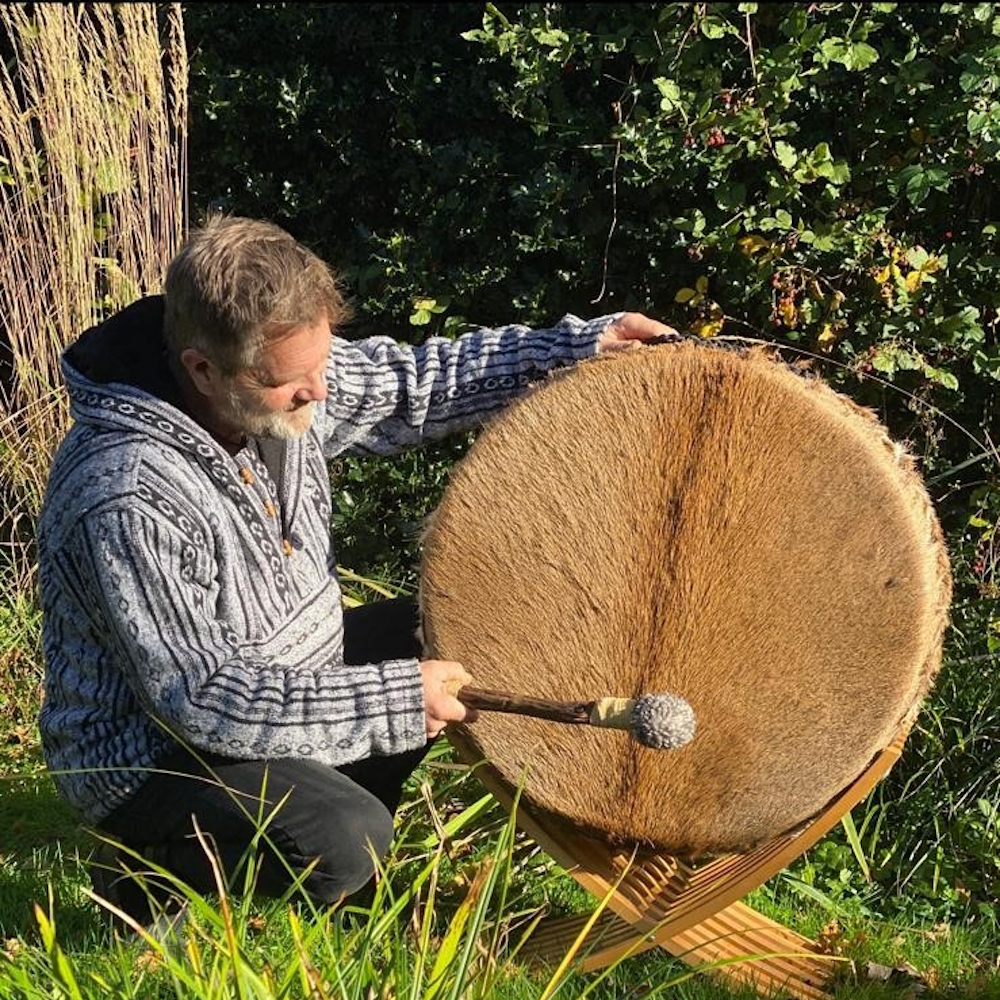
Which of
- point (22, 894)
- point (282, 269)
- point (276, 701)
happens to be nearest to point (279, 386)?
point (282, 269)

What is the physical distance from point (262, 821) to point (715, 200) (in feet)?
6.57

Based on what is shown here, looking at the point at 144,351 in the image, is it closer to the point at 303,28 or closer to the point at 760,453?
the point at 760,453

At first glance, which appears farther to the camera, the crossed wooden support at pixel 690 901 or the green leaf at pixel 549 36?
the green leaf at pixel 549 36

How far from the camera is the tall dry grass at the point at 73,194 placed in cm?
364

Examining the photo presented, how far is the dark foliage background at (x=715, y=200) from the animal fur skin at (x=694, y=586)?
771 mm

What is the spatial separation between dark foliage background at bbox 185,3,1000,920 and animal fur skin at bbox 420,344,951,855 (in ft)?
2.53

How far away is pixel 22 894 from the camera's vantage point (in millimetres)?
2980

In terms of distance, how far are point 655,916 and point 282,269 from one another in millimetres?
1293

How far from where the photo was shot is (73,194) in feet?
12.1

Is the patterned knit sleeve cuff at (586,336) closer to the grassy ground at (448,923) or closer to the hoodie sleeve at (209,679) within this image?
the hoodie sleeve at (209,679)

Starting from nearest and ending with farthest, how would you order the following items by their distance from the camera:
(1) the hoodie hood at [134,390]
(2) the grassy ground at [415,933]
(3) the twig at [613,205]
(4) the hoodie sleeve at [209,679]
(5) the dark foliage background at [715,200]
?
(2) the grassy ground at [415,933]
(4) the hoodie sleeve at [209,679]
(1) the hoodie hood at [134,390]
(5) the dark foliage background at [715,200]
(3) the twig at [613,205]

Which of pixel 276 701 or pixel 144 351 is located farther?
pixel 144 351

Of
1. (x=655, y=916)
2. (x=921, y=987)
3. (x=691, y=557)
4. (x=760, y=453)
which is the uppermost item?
(x=760, y=453)

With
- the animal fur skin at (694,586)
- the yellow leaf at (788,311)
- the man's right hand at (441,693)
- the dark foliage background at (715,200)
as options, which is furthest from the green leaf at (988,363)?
the man's right hand at (441,693)
